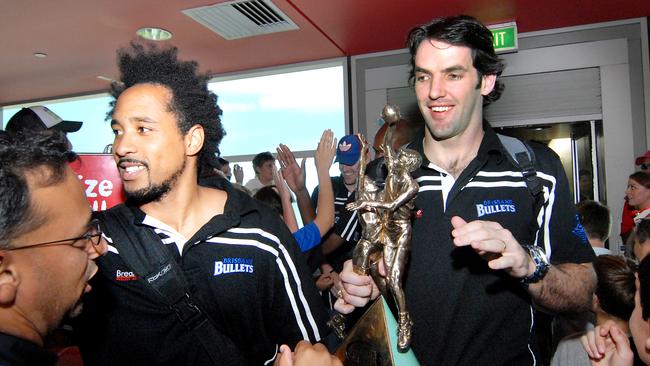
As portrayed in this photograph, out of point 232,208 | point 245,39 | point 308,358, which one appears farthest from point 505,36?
point 308,358

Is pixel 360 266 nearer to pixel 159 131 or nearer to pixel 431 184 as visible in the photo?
pixel 431 184

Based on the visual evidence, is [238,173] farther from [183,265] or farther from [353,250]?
[353,250]

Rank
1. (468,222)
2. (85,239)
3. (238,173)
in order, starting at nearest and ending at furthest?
(85,239) → (468,222) → (238,173)

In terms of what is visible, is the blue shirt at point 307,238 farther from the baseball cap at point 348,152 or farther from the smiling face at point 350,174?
the smiling face at point 350,174

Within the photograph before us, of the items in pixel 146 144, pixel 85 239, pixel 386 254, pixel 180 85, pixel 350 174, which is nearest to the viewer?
pixel 85 239

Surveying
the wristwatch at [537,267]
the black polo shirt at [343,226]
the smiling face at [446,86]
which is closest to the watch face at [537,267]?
the wristwatch at [537,267]

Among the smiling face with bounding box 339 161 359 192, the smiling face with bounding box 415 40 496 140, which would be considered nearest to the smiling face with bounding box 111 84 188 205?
the smiling face with bounding box 415 40 496 140

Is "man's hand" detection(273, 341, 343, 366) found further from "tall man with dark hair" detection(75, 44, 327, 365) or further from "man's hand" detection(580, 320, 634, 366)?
"man's hand" detection(580, 320, 634, 366)

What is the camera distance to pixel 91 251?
4.87 ft

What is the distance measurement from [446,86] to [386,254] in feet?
2.26

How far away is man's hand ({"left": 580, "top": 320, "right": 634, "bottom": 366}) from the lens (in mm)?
1765

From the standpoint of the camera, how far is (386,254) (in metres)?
1.56

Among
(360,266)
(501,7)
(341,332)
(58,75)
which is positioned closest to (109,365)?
(341,332)

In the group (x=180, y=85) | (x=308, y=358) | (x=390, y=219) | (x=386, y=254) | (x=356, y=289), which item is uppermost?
(x=180, y=85)
